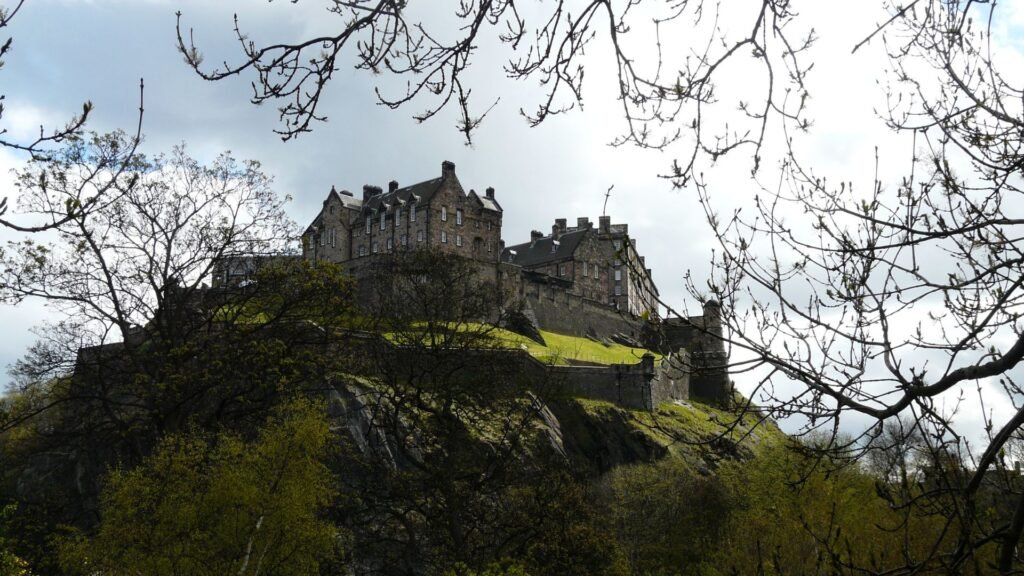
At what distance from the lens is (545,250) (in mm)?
73688

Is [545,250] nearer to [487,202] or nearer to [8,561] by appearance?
[487,202]

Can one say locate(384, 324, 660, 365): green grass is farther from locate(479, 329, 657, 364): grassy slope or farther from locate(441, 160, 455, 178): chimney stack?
locate(441, 160, 455, 178): chimney stack

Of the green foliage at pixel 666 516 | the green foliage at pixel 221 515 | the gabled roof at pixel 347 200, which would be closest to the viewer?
the green foliage at pixel 221 515

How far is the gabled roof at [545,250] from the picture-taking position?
71500 mm

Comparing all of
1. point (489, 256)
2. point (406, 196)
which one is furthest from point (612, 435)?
point (406, 196)

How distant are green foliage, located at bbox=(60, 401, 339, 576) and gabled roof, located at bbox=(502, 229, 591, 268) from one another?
2046 inches

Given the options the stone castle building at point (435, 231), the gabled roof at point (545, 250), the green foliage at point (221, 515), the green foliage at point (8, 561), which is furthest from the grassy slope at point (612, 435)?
the gabled roof at point (545, 250)

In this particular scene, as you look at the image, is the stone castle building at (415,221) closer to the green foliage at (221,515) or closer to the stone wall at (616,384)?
the stone wall at (616,384)

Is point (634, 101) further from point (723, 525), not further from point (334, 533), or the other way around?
point (723, 525)

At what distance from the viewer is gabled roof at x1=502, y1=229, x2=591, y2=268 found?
235 feet

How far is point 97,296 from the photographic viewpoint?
2359 cm

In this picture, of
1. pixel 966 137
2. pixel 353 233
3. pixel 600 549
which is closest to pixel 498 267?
pixel 353 233

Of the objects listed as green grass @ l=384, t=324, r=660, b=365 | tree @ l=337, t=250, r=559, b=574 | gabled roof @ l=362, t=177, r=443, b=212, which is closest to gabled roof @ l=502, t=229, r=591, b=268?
green grass @ l=384, t=324, r=660, b=365

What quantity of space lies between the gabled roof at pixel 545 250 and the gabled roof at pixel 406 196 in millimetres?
14544
